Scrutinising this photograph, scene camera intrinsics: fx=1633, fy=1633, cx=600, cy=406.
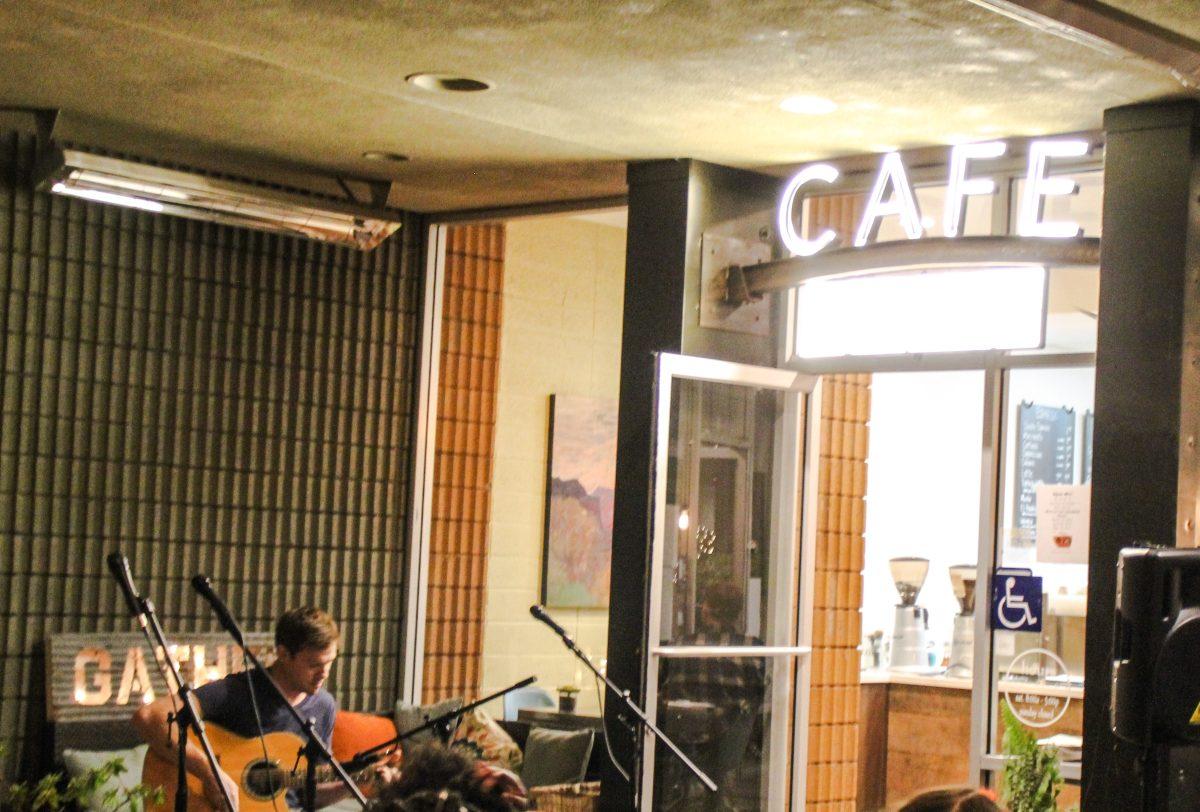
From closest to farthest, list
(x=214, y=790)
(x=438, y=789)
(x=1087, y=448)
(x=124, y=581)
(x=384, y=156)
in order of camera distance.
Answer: (x=438, y=789), (x=124, y=581), (x=214, y=790), (x=1087, y=448), (x=384, y=156)

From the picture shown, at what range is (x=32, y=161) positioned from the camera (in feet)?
20.9

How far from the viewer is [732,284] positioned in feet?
20.7

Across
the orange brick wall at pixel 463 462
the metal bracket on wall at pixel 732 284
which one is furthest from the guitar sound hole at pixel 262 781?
the metal bracket on wall at pixel 732 284

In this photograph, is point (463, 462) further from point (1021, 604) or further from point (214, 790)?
point (1021, 604)

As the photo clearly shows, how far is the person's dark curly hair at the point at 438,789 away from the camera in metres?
2.35

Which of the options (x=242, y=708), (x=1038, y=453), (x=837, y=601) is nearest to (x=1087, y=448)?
(x=1038, y=453)

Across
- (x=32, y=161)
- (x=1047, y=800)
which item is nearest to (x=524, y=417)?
(x=32, y=161)

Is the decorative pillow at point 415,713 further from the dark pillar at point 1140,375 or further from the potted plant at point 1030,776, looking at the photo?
the dark pillar at point 1140,375

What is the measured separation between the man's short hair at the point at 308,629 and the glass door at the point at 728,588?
123 cm

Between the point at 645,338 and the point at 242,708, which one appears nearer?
the point at 242,708

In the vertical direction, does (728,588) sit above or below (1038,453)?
below

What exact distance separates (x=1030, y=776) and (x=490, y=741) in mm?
2460

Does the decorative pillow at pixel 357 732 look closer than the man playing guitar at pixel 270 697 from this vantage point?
No

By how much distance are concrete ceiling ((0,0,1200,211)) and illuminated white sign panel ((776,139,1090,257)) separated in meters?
0.09
